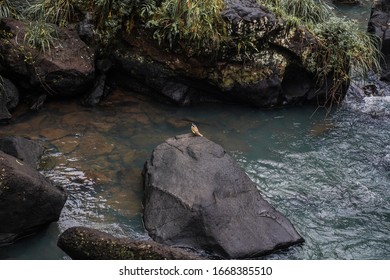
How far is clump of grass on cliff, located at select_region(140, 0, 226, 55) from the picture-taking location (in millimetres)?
7953

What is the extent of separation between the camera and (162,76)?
8.32 meters

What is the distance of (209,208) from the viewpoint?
561 centimetres

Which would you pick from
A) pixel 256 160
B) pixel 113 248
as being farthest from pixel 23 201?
pixel 256 160

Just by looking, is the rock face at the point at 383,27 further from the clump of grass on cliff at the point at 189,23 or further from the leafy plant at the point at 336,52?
the clump of grass on cliff at the point at 189,23

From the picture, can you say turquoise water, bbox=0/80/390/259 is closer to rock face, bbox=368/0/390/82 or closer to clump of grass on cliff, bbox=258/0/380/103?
clump of grass on cliff, bbox=258/0/380/103

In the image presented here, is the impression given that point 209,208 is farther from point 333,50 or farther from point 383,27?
point 383,27

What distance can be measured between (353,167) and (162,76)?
131 inches

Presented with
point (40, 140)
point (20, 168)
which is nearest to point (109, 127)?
point (40, 140)

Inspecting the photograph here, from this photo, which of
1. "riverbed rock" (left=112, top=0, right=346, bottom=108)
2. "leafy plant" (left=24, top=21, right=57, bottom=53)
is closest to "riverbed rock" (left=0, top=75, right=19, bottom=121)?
"leafy plant" (left=24, top=21, right=57, bottom=53)

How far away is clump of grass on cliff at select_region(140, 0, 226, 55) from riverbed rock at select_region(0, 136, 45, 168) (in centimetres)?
262

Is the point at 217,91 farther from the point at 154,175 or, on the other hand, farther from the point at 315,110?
the point at 154,175

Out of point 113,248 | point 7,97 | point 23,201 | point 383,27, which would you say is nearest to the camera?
point 113,248

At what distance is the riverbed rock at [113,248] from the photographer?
15.5 feet

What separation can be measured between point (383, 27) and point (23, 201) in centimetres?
787
